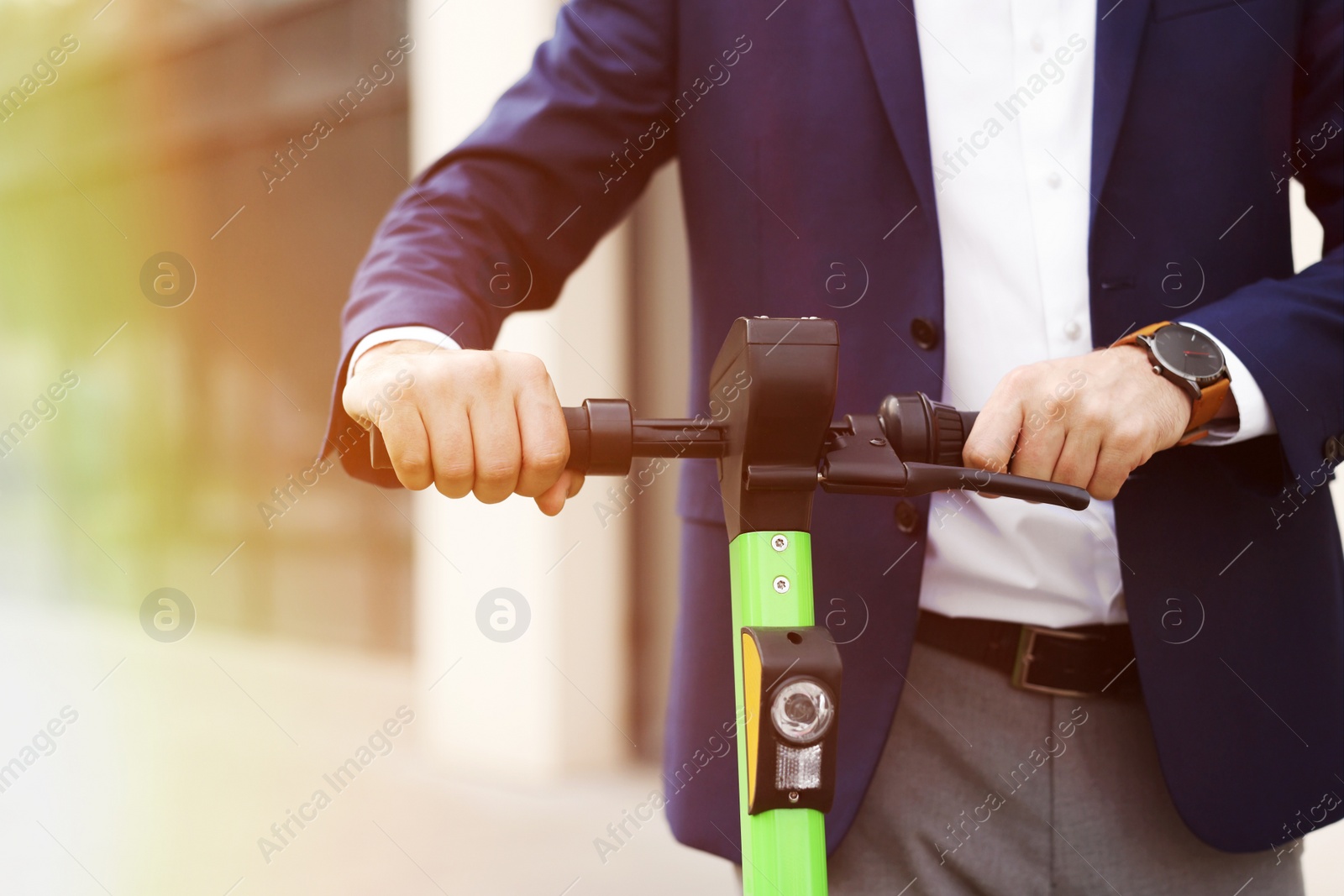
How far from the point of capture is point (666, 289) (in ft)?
14.3

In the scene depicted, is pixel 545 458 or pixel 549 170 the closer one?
pixel 545 458

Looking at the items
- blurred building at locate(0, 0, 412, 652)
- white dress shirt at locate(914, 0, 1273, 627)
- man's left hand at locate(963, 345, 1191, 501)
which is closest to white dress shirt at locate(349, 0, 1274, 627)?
white dress shirt at locate(914, 0, 1273, 627)

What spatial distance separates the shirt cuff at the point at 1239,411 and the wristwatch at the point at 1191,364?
1 centimetres

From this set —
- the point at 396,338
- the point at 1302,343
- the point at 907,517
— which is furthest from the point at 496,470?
the point at 1302,343

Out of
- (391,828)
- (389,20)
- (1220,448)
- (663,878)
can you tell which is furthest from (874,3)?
(389,20)

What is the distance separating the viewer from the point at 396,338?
863mm

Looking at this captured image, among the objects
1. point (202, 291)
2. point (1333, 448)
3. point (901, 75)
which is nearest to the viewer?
point (1333, 448)

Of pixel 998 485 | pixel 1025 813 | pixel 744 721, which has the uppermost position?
pixel 998 485

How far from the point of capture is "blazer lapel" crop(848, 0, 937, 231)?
3.47 ft

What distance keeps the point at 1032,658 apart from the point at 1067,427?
17.6 inches

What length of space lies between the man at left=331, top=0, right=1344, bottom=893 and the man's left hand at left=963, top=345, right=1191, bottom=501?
24 centimetres

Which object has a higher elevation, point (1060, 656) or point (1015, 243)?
point (1015, 243)

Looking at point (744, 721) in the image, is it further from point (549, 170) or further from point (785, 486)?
point (549, 170)

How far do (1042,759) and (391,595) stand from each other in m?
4.78
